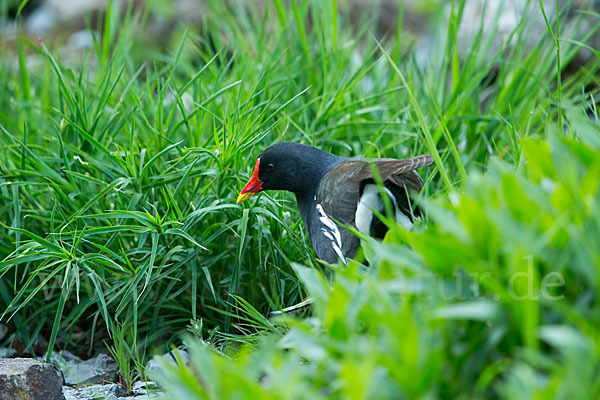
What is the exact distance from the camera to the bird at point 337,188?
2428 mm

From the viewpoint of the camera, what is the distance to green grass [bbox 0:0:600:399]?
1.28 m

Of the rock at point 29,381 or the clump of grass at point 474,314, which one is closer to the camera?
the clump of grass at point 474,314

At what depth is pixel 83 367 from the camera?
2.68 meters

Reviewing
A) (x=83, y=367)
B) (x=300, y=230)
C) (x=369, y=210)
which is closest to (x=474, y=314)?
(x=369, y=210)

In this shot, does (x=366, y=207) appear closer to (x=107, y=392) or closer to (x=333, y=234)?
(x=333, y=234)

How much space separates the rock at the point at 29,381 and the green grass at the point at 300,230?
0.22 meters

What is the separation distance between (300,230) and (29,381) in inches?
47.7

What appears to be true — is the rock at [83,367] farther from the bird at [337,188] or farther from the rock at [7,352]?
the bird at [337,188]

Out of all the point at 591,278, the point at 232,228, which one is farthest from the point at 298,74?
the point at 591,278

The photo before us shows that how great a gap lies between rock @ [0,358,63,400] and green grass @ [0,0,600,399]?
216 millimetres

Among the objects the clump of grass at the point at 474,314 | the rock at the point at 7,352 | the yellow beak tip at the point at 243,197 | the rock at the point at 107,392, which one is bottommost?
the rock at the point at 7,352

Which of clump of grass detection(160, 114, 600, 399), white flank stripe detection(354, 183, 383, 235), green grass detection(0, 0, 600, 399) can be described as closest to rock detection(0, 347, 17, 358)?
green grass detection(0, 0, 600, 399)

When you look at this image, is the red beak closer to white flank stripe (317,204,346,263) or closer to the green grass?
the green grass

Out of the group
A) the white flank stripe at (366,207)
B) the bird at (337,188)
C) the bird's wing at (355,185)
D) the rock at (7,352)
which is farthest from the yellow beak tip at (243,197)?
the rock at (7,352)
